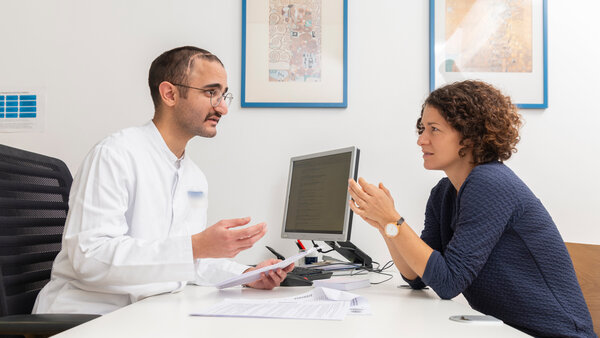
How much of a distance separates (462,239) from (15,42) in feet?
7.27

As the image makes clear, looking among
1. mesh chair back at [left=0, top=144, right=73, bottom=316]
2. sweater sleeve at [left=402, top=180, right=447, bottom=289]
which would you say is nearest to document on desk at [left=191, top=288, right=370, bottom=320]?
sweater sleeve at [left=402, top=180, right=447, bottom=289]

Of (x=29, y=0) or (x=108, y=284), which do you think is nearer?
(x=108, y=284)

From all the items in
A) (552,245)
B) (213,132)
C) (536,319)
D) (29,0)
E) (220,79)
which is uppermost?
(29,0)

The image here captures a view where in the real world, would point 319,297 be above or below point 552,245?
below

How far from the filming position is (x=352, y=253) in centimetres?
212

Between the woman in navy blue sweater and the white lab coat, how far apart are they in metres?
0.57

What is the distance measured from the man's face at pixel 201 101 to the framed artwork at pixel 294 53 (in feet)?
1.78

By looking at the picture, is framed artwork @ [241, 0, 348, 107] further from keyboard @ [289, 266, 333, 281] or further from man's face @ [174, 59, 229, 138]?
keyboard @ [289, 266, 333, 281]

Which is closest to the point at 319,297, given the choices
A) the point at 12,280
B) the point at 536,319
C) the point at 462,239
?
the point at 462,239

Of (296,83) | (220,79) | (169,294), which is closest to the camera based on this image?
(169,294)

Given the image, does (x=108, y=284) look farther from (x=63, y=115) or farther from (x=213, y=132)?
(x=63, y=115)

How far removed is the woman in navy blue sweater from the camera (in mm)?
1232

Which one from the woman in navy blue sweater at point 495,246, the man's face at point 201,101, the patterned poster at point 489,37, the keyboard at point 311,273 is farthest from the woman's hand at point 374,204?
the patterned poster at point 489,37

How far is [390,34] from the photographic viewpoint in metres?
2.29
